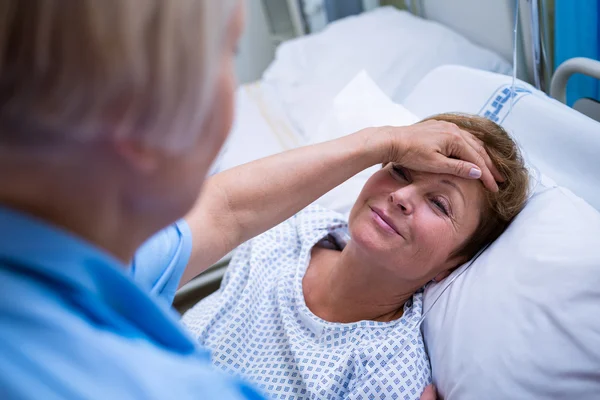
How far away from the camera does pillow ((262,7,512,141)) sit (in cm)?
230

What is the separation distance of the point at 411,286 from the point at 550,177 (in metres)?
0.48

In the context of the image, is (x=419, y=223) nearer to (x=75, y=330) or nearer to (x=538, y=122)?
(x=538, y=122)

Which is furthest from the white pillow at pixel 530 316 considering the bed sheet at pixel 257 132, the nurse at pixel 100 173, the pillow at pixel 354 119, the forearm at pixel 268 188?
the bed sheet at pixel 257 132

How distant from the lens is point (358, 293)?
148 centimetres

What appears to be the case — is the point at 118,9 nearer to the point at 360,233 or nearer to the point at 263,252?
the point at 360,233

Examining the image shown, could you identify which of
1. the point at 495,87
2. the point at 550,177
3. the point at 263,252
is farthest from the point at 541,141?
the point at 263,252

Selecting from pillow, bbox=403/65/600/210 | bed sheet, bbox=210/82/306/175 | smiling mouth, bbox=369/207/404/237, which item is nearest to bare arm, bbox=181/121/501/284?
smiling mouth, bbox=369/207/404/237

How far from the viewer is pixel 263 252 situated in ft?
5.52

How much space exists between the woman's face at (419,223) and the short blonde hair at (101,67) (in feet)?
3.19

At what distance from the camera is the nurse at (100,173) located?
1.36 ft

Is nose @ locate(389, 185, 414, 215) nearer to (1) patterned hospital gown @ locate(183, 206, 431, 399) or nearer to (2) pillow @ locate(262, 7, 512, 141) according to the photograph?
(1) patterned hospital gown @ locate(183, 206, 431, 399)

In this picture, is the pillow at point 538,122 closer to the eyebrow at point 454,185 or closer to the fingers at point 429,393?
the eyebrow at point 454,185

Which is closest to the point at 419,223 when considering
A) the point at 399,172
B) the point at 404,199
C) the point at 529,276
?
the point at 404,199

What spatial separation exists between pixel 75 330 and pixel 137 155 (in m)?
0.15
